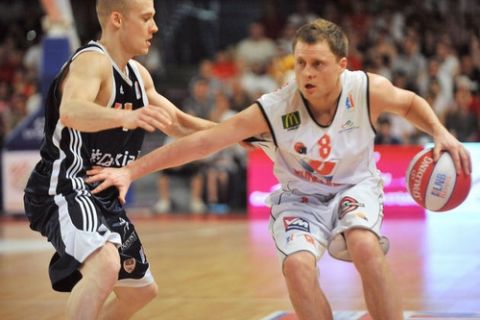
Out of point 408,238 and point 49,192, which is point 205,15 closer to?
point 408,238

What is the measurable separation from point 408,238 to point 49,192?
237 inches

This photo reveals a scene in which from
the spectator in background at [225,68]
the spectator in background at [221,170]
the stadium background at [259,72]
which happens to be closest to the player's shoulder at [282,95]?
the stadium background at [259,72]

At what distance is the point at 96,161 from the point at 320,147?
3.41 ft

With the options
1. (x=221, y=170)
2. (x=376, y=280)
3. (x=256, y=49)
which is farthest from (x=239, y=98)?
(x=376, y=280)

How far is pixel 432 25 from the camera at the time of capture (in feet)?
51.1

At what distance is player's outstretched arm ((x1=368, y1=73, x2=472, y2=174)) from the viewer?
4.36m

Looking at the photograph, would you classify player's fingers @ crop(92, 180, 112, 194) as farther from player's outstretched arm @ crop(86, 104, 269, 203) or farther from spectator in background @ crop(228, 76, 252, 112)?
spectator in background @ crop(228, 76, 252, 112)

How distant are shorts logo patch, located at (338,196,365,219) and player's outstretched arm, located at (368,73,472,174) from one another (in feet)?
1.37

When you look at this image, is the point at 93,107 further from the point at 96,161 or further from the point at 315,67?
the point at 315,67

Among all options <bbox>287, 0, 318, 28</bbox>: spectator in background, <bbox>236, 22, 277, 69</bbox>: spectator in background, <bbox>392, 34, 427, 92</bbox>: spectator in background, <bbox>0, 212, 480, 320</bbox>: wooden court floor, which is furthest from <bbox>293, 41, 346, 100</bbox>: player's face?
<bbox>287, 0, 318, 28</bbox>: spectator in background

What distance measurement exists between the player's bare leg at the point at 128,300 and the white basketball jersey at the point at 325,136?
879 mm

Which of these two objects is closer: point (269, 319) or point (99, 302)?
point (99, 302)

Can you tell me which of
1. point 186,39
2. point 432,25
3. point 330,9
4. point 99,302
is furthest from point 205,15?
point 99,302

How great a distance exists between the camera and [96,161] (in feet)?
14.1
